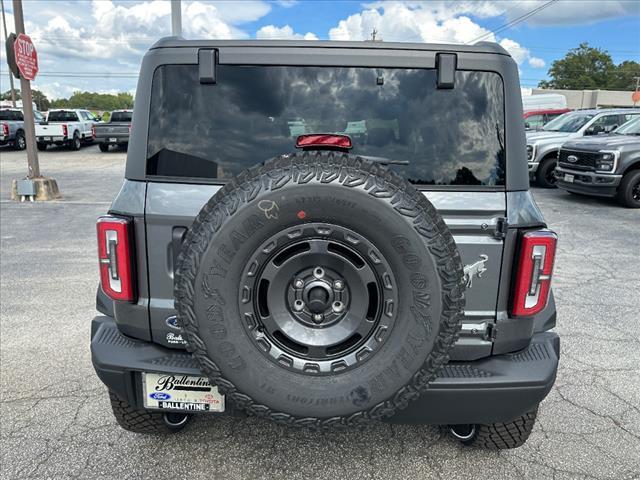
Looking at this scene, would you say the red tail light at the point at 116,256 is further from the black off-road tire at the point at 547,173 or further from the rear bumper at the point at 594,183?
the black off-road tire at the point at 547,173

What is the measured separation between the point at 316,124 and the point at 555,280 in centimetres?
427

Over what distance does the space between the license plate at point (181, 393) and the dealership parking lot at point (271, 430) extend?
0.50 m

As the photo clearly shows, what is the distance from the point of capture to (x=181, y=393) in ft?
6.83

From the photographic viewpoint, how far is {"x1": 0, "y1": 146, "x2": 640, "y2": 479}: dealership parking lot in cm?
242

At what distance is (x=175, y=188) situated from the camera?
6.71ft

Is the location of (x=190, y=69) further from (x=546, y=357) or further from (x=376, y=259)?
(x=546, y=357)

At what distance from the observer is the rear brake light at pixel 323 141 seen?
192 cm

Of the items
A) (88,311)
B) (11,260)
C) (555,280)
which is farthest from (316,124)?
(11,260)

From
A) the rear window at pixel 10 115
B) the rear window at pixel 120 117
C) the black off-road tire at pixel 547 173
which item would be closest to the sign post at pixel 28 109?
the black off-road tire at pixel 547 173

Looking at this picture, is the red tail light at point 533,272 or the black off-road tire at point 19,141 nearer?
the red tail light at point 533,272

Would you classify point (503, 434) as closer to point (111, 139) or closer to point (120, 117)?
point (111, 139)

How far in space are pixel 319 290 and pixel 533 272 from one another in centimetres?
93

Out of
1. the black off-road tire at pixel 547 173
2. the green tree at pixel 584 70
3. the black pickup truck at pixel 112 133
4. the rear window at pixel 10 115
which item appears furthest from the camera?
the green tree at pixel 584 70

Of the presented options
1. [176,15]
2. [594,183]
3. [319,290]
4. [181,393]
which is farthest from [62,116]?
[319,290]
